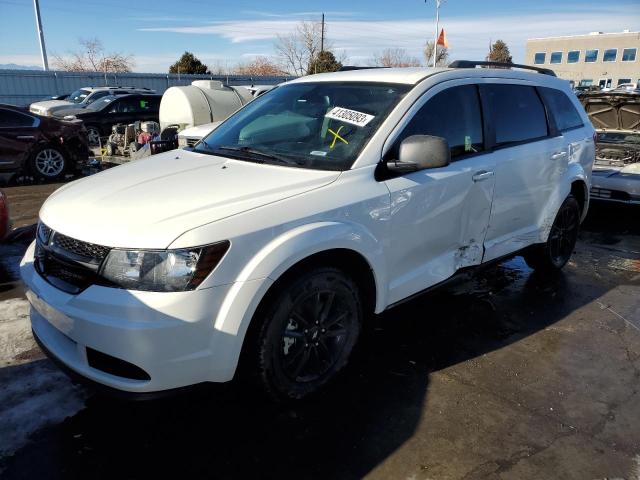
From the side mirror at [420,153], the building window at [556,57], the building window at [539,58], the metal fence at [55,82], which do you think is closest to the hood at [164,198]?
the side mirror at [420,153]

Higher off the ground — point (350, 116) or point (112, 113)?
point (350, 116)

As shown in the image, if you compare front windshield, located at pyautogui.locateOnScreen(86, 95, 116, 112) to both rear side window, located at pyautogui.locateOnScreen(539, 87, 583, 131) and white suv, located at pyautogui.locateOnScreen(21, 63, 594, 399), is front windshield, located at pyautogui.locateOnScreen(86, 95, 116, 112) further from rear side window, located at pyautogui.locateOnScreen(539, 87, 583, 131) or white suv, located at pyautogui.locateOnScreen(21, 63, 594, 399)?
rear side window, located at pyautogui.locateOnScreen(539, 87, 583, 131)

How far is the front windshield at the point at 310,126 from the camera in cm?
303

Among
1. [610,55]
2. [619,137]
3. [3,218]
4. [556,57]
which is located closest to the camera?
[3,218]

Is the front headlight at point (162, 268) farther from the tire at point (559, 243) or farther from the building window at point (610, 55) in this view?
the building window at point (610, 55)

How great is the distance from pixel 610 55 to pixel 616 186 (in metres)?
71.5

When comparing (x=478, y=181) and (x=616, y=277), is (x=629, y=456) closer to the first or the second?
(x=478, y=181)

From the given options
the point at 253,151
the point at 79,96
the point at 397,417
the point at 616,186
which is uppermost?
the point at 253,151

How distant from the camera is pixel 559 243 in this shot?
495 cm

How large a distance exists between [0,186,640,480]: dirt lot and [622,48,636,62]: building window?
74192mm

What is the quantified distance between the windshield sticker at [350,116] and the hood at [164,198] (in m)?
0.50

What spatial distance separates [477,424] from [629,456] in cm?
73

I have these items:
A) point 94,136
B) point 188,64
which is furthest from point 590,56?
point 94,136

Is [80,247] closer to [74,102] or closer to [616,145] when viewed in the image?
[616,145]
